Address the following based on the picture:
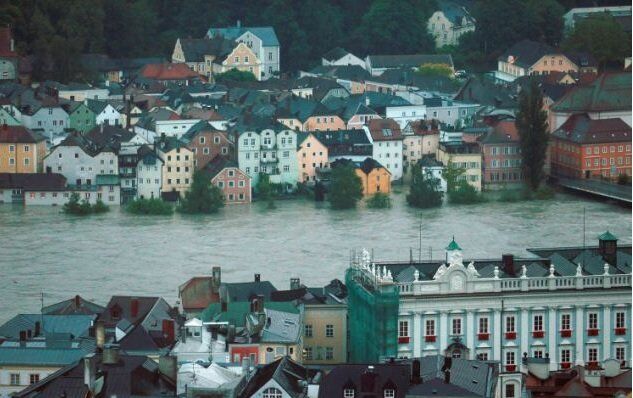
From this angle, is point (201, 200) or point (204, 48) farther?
point (204, 48)

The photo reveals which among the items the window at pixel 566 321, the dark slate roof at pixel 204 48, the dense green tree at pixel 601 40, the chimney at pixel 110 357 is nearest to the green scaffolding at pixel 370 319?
the window at pixel 566 321

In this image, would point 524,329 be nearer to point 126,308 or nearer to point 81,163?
point 126,308

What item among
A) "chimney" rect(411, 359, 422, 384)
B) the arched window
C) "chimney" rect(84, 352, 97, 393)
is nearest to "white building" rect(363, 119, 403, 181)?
→ "chimney" rect(411, 359, 422, 384)

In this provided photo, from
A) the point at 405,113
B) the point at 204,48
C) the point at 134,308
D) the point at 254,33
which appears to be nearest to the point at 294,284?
the point at 134,308

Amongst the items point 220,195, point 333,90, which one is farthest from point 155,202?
point 333,90

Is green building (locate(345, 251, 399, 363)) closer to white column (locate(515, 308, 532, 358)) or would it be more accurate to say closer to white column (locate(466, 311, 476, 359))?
white column (locate(466, 311, 476, 359))

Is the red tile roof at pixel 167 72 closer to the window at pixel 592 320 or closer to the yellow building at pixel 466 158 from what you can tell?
the yellow building at pixel 466 158

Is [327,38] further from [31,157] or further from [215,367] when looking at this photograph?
[215,367]
